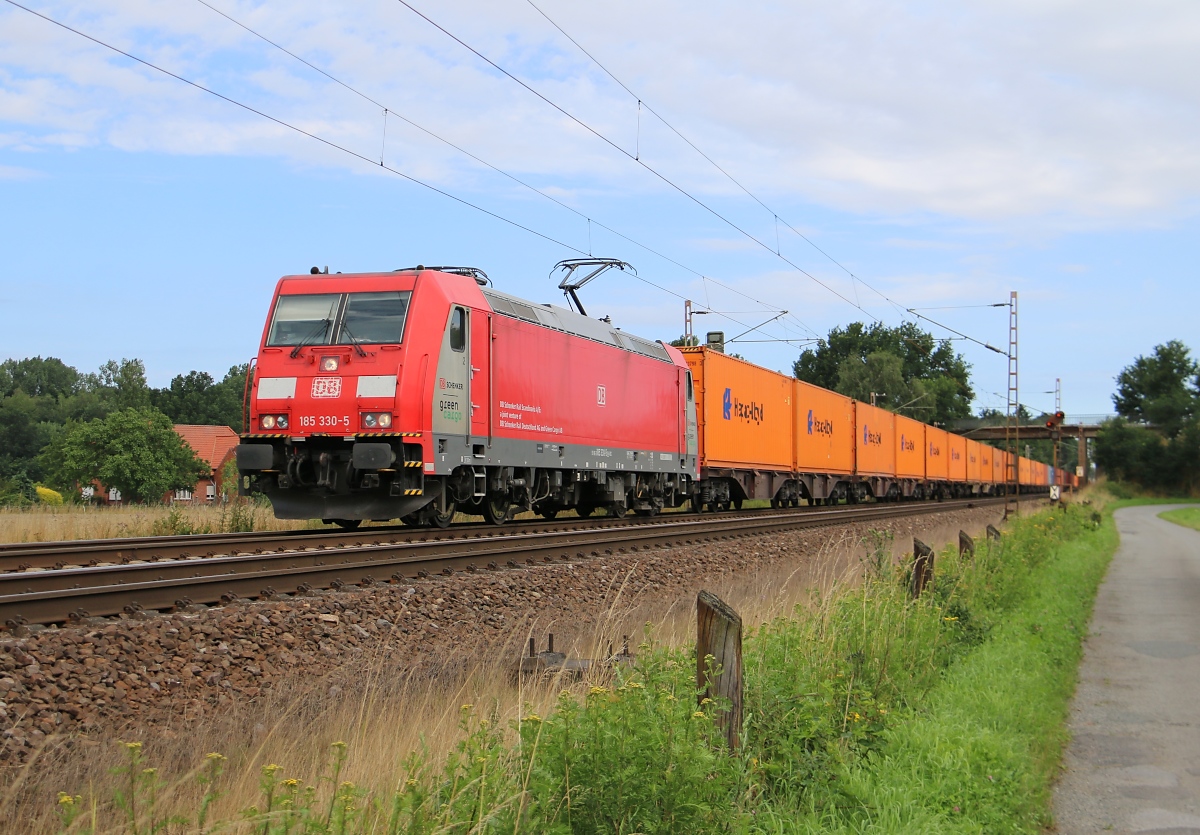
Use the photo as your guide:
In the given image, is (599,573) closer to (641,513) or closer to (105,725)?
(105,725)

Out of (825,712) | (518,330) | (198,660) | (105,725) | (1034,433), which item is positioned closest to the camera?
(105,725)

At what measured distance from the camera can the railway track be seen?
709cm

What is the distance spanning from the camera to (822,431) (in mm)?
31703

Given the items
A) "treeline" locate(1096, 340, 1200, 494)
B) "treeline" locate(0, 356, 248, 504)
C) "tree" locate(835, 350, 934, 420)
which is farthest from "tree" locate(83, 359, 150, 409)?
"treeline" locate(1096, 340, 1200, 494)

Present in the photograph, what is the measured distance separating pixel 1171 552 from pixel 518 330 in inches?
680

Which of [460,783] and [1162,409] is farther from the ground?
[1162,409]

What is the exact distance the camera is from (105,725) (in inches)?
207

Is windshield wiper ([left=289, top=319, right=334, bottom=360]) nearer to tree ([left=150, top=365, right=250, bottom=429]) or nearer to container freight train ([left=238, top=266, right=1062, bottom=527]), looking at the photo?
container freight train ([left=238, top=266, right=1062, bottom=527])

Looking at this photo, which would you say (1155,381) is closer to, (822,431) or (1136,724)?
(822,431)

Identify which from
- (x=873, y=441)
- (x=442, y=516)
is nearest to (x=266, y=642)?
(x=442, y=516)

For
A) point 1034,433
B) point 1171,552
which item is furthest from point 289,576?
point 1034,433

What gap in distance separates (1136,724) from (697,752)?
16.1 ft

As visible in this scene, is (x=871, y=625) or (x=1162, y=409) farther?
(x=1162, y=409)

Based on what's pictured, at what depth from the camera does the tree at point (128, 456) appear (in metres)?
55.1
